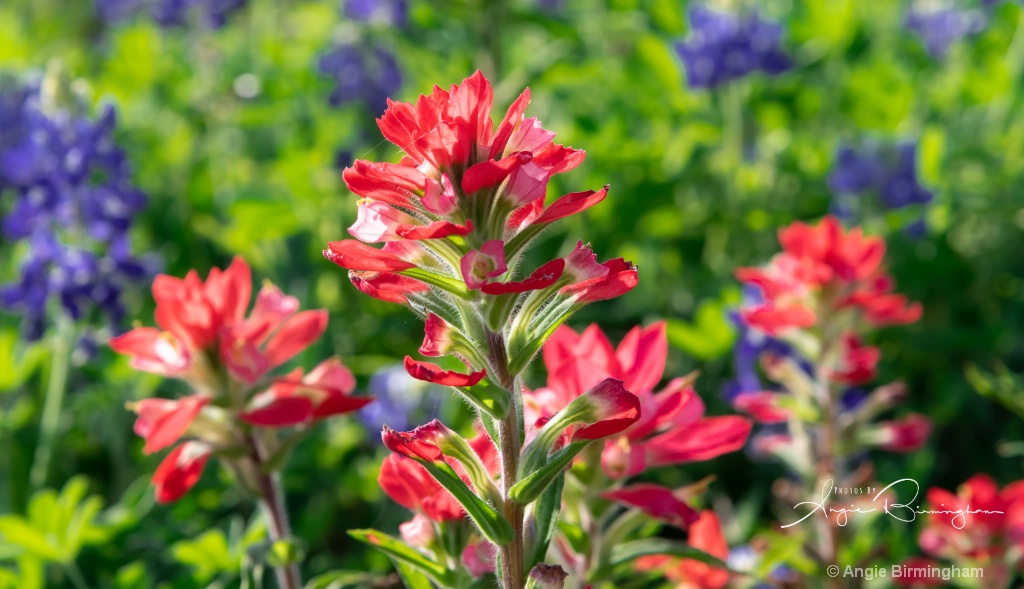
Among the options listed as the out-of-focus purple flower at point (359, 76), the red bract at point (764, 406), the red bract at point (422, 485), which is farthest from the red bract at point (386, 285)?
the out-of-focus purple flower at point (359, 76)

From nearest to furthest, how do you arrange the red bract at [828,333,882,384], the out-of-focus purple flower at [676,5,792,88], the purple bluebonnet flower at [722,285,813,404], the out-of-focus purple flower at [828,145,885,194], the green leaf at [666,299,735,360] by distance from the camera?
the red bract at [828,333,882,384] < the purple bluebonnet flower at [722,285,813,404] < the green leaf at [666,299,735,360] < the out-of-focus purple flower at [828,145,885,194] < the out-of-focus purple flower at [676,5,792,88]

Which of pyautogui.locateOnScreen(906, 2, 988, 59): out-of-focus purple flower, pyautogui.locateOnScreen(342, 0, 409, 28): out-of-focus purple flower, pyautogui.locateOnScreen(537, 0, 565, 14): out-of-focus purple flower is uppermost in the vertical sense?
pyautogui.locateOnScreen(342, 0, 409, 28): out-of-focus purple flower

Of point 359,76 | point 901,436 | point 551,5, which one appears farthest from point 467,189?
point 551,5

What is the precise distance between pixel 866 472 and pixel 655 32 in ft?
7.06

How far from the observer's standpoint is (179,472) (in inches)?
51.4

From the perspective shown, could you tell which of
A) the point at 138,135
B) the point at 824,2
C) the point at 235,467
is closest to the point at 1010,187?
the point at 824,2

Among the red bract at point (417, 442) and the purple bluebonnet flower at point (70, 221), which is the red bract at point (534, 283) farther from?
the purple bluebonnet flower at point (70, 221)

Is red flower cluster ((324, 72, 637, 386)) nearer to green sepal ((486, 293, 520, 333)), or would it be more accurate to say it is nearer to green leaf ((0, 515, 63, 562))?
green sepal ((486, 293, 520, 333))

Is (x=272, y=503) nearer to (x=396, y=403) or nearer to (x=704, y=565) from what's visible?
(x=704, y=565)

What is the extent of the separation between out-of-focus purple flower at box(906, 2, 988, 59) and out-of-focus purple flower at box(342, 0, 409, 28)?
1817 mm

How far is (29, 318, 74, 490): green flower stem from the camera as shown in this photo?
223cm

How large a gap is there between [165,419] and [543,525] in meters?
0.51

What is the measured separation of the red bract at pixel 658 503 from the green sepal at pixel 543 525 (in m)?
0.13

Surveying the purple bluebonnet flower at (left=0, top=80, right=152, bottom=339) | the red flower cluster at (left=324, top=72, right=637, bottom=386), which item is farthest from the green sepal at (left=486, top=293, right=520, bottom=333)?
the purple bluebonnet flower at (left=0, top=80, right=152, bottom=339)
